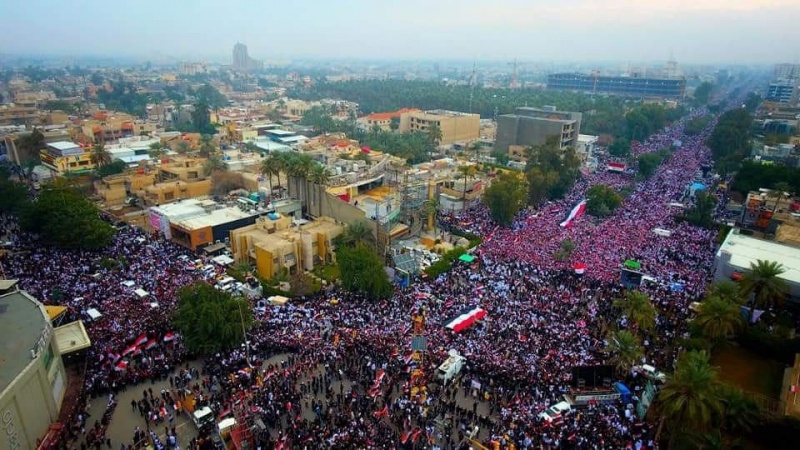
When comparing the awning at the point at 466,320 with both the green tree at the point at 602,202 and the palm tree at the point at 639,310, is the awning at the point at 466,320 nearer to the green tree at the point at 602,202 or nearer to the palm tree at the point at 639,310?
the palm tree at the point at 639,310

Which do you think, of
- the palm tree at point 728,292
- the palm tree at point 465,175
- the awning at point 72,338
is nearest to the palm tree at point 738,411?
the palm tree at point 728,292

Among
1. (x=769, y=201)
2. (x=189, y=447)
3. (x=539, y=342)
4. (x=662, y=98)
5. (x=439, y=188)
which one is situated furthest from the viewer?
(x=662, y=98)

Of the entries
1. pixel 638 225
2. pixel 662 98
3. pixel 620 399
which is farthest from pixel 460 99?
pixel 620 399

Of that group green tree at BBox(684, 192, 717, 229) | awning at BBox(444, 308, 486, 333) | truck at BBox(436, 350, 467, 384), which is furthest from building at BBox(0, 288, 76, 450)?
green tree at BBox(684, 192, 717, 229)

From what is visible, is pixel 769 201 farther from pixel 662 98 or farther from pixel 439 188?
pixel 662 98

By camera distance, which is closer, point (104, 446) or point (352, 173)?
point (104, 446)

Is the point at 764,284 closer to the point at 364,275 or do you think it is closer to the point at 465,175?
the point at 364,275

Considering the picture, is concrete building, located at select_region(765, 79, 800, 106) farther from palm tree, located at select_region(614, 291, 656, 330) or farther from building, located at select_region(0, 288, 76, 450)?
building, located at select_region(0, 288, 76, 450)
